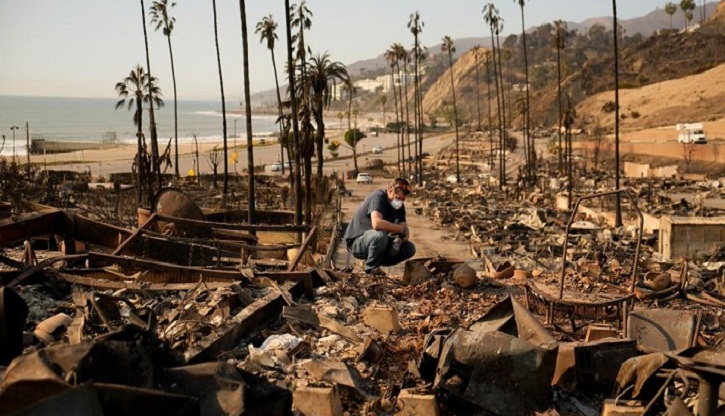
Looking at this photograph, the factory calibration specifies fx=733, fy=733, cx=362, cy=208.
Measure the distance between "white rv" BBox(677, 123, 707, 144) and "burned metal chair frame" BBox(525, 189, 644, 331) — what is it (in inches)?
2208

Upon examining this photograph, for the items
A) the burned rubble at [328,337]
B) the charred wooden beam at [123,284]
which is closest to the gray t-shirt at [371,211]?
the burned rubble at [328,337]

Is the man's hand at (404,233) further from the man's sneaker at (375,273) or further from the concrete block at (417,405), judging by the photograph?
the concrete block at (417,405)

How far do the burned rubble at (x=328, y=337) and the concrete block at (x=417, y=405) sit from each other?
0.04 ft

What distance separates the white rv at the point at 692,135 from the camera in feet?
191

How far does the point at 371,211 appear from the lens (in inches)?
370

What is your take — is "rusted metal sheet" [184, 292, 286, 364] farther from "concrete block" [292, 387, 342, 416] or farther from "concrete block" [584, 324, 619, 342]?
"concrete block" [584, 324, 619, 342]

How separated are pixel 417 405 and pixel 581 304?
2.56 meters

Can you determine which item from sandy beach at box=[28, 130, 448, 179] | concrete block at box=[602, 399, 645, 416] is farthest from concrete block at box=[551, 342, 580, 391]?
sandy beach at box=[28, 130, 448, 179]

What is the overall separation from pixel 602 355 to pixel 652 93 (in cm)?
9576

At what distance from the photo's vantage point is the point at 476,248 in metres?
27.0

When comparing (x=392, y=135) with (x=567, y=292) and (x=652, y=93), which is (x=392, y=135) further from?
(x=567, y=292)

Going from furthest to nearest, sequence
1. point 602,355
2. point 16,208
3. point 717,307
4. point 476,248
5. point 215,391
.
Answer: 1. point 476,248
2. point 16,208
3. point 717,307
4. point 602,355
5. point 215,391

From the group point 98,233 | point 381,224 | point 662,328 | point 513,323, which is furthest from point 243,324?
point 98,233

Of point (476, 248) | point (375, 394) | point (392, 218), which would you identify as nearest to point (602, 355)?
point (375, 394)
